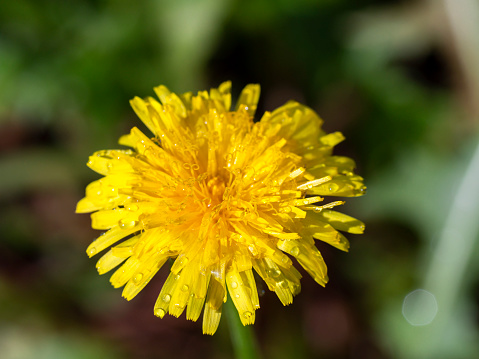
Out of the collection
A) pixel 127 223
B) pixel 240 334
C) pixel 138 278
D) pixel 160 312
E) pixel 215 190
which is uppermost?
pixel 215 190

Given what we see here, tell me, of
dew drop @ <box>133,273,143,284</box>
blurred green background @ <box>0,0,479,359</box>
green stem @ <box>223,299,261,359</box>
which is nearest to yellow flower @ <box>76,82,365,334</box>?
dew drop @ <box>133,273,143,284</box>

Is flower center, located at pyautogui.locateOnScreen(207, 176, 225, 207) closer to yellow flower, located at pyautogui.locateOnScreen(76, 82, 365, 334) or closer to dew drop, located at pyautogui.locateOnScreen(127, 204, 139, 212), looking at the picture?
yellow flower, located at pyautogui.locateOnScreen(76, 82, 365, 334)

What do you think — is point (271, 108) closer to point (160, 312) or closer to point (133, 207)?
point (133, 207)

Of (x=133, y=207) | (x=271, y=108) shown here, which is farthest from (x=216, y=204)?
(x=271, y=108)

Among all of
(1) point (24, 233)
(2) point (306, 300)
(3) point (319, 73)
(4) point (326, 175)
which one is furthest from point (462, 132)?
(1) point (24, 233)

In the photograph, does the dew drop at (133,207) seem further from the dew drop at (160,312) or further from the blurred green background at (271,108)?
the blurred green background at (271,108)

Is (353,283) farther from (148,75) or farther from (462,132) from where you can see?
(148,75)

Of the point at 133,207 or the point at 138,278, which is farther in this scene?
the point at 133,207
